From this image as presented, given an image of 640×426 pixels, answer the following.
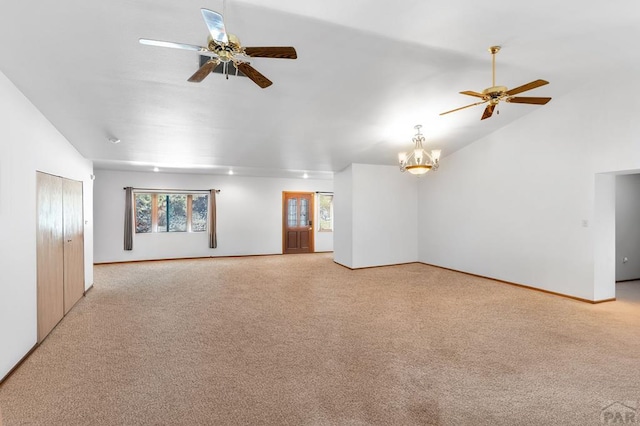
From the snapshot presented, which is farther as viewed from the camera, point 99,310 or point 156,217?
point 156,217

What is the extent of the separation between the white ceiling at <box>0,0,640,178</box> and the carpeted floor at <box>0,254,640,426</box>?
269 centimetres

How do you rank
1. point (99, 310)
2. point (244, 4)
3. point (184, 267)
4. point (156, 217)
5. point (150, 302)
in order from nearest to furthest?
1. point (244, 4)
2. point (99, 310)
3. point (150, 302)
4. point (184, 267)
5. point (156, 217)

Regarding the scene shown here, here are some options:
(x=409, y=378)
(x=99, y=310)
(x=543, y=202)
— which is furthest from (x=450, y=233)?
(x=99, y=310)

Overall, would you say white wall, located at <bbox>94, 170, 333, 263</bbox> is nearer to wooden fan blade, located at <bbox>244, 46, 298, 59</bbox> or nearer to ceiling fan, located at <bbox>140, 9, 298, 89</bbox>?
ceiling fan, located at <bbox>140, 9, 298, 89</bbox>

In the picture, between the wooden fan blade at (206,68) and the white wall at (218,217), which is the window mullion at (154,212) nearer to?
the white wall at (218,217)

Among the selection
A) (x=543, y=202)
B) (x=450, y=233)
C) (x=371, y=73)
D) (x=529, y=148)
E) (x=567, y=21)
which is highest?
(x=567, y=21)

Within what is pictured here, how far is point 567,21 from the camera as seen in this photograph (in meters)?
3.18

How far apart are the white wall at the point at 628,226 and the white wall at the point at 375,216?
12.9 feet

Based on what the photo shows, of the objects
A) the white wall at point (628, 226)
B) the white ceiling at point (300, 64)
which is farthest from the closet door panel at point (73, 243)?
the white wall at point (628, 226)

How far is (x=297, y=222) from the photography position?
1029cm

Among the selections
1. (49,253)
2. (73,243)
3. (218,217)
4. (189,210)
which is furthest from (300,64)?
(189,210)

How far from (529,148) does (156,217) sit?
904 centimetres

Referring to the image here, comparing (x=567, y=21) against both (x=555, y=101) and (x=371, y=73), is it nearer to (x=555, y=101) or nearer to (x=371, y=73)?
(x=371, y=73)

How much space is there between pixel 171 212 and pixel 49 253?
17.9 ft
